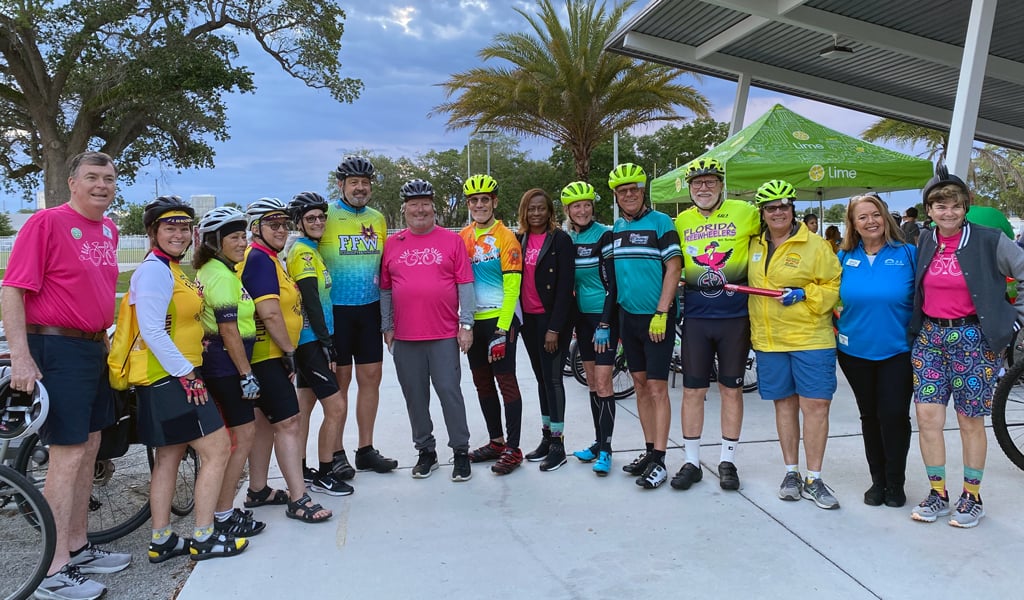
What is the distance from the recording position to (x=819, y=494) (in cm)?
392

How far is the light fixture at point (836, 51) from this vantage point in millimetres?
10758

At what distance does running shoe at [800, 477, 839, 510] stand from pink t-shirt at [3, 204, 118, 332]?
394cm

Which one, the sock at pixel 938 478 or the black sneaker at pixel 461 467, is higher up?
the sock at pixel 938 478

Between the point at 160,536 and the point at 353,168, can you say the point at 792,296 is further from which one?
the point at 160,536

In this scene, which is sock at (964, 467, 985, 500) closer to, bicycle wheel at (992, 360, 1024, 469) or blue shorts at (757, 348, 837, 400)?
bicycle wheel at (992, 360, 1024, 469)

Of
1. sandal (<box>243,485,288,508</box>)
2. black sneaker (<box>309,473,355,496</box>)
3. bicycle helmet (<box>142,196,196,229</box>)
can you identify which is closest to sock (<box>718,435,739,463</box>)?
black sneaker (<box>309,473,355,496</box>)

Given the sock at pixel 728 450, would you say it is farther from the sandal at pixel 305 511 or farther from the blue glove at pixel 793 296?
the sandal at pixel 305 511

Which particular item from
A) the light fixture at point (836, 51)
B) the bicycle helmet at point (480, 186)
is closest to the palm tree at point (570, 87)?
the light fixture at point (836, 51)

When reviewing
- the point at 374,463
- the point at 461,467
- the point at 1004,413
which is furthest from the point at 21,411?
the point at 1004,413

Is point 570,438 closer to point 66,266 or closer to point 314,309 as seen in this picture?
point 314,309

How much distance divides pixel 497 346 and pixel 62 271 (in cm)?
244

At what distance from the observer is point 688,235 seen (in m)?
4.23

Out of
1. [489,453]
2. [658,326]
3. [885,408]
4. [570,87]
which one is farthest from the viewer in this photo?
[570,87]

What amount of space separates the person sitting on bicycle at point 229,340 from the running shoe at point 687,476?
8.17 feet
